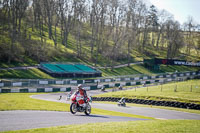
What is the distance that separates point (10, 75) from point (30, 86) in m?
7.52

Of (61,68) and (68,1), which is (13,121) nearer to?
(61,68)

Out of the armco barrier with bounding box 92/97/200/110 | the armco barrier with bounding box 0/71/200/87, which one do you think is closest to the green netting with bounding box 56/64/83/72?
the armco barrier with bounding box 0/71/200/87

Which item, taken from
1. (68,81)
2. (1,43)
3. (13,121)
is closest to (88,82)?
(68,81)

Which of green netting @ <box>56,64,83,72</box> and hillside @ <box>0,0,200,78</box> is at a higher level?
hillside @ <box>0,0,200,78</box>

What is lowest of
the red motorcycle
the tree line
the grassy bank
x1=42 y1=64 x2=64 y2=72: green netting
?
the grassy bank

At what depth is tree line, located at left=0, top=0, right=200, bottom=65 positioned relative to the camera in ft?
224

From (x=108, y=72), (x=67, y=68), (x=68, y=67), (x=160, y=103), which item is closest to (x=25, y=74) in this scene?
(x=67, y=68)

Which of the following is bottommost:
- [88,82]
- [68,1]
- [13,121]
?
[88,82]

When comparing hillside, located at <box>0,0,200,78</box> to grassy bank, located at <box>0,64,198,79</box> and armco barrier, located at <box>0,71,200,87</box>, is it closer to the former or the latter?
grassy bank, located at <box>0,64,198,79</box>

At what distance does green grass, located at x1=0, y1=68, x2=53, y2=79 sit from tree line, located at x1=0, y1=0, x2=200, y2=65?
18.5 ft

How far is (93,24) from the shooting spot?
75375 mm

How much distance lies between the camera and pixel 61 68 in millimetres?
57625

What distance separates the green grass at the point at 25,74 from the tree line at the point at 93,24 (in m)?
5.63

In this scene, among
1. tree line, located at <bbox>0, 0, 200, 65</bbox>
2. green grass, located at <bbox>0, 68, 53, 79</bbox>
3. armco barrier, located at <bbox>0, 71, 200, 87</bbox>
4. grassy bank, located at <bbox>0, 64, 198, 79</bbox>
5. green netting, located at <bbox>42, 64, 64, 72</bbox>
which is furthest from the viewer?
tree line, located at <bbox>0, 0, 200, 65</bbox>
